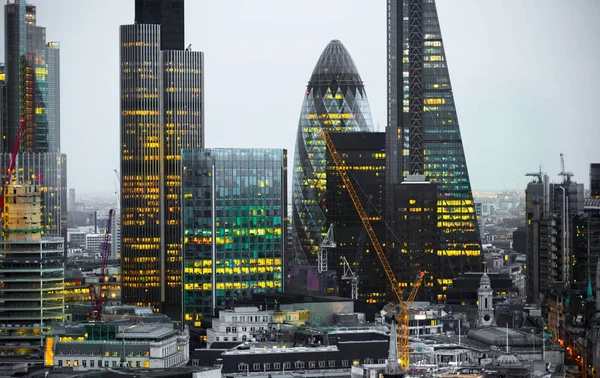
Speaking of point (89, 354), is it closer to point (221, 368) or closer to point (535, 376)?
point (221, 368)

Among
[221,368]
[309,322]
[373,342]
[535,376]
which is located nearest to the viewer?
[535,376]

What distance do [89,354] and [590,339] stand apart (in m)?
43.8

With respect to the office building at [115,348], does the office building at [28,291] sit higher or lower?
higher

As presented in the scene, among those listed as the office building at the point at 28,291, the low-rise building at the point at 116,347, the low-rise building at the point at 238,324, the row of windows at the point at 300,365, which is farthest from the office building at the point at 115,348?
the low-rise building at the point at 238,324

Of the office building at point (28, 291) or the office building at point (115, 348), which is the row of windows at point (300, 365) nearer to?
the office building at point (115, 348)

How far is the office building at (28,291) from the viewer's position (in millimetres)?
189375

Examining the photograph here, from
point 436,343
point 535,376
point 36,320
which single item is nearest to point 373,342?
point 436,343

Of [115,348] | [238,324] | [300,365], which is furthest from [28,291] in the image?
[300,365]

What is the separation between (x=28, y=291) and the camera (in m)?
192

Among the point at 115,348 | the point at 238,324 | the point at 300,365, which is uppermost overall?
the point at 238,324

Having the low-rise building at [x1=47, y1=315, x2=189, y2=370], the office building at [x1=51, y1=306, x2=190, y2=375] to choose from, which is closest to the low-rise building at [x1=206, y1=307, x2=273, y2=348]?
the low-rise building at [x1=47, y1=315, x2=189, y2=370]

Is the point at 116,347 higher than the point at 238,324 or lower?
lower

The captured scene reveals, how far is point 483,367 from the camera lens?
151 meters

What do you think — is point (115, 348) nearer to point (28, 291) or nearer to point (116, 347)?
point (116, 347)
